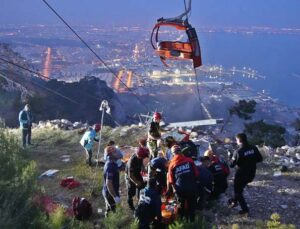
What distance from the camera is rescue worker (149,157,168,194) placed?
927 cm

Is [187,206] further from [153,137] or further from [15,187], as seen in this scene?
[15,187]

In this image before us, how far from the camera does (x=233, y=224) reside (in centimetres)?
985

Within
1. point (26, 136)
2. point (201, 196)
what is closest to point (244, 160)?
point (201, 196)

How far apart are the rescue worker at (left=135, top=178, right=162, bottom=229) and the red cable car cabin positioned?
420cm

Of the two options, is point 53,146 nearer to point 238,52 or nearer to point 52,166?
point 52,166

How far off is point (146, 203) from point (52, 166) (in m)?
8.15

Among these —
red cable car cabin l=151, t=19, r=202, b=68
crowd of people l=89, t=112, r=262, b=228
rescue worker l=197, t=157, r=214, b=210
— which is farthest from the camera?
red cable car cabin l=151, t=19, r=202, b=68

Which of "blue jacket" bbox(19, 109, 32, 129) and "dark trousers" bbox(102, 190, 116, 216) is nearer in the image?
"dark trousers" bbox(102, 190, 116, 216)

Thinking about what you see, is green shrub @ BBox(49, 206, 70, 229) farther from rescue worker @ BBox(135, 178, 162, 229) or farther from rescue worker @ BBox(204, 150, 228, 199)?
rescue worker @ BBox(204, 150, 228, 199)

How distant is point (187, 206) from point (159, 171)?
953mm

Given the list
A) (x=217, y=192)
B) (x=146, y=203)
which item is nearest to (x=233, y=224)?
(x=217, y=192)

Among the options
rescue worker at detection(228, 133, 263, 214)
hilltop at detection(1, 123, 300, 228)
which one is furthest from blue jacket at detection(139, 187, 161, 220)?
rescue worker at detection(228, 133, 263, 214)

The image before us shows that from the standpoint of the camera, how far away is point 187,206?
9.26 meters

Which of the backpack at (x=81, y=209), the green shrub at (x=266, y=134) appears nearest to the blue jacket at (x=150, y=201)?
the backpack at (x=81, y=209)
